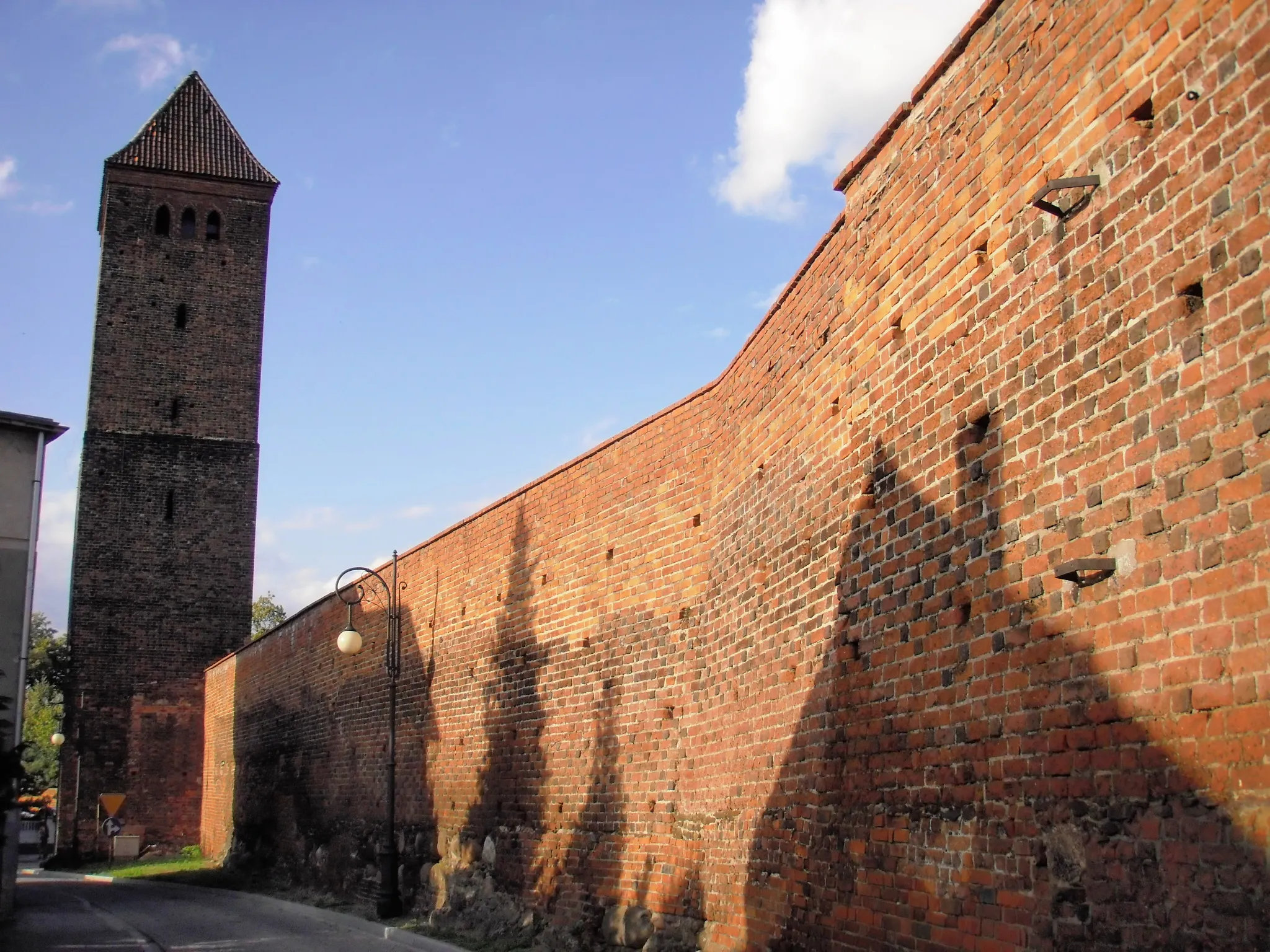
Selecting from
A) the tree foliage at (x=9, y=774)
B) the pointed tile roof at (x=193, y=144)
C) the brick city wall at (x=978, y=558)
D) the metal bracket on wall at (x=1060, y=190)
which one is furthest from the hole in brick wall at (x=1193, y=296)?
the pointed tile roof at (x=193, y=144)

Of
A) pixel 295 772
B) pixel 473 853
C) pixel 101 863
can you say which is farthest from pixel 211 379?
pixel 473 853

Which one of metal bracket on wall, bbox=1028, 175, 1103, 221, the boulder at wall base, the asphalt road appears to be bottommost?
the asphalt road

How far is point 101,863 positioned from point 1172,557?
3027 cm

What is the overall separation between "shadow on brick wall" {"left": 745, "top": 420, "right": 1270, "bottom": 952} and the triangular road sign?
2502 centimetres

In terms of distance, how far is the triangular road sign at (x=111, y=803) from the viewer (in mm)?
28953

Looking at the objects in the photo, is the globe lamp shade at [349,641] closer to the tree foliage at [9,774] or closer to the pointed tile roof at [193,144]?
the tree foliage at [9,774]

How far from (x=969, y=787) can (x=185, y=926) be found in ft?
42.4

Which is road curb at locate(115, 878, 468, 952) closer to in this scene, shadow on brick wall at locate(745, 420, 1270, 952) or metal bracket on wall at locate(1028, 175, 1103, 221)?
shadow on brick wall at locate(745, 420, 1270, 952)

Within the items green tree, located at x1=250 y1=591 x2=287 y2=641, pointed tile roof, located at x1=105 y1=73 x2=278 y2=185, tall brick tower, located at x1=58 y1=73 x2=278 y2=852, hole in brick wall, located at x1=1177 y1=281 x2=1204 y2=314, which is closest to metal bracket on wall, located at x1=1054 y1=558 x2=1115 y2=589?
hole in brick wall, located at x1=1177 y1=281 x2=1204 y2=314

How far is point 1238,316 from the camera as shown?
3.94 meters

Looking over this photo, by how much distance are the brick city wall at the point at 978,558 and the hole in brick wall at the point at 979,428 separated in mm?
31

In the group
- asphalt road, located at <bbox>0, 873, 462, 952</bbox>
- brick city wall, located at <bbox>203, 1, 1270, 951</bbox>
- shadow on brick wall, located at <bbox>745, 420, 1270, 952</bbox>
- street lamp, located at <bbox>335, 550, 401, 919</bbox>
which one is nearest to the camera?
brick city wall, located at <bbox>203, 1, 1270, 951</bbox>

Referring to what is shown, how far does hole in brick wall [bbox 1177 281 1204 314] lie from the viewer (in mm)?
4180

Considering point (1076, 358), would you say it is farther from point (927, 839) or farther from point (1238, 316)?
point (927, 839)
